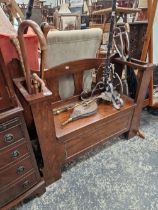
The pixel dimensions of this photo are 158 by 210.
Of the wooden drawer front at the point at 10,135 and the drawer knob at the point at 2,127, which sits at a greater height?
the drawer knob at the point at 2,127

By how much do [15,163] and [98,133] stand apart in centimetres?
68

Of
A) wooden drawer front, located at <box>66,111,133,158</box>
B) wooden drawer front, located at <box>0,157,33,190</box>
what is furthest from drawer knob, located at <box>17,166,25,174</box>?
wooden drawer front, located at <box>66,111,133,158</box>

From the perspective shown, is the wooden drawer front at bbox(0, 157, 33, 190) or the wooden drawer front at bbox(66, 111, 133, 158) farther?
the wooden drawer front at bbox(66, 111, 133, 158)

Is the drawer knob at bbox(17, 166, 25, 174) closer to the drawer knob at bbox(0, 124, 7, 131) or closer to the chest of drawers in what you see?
the chest of drawers

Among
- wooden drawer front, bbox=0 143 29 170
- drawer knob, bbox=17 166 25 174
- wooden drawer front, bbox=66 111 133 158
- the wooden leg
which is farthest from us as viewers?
the wooden leg

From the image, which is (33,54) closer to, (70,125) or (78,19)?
(70,125)

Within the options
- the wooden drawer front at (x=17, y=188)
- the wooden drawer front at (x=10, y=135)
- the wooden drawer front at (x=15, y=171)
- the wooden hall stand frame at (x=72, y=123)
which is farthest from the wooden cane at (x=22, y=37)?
the wooden drawer front at (x=17, y=188)

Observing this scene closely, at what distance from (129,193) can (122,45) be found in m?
1.12

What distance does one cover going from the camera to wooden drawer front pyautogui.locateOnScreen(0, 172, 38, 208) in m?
1.02

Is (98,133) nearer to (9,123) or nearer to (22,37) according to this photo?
(9,123)

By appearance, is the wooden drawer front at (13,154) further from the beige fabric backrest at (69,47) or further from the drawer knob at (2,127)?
the beige fabric backrest at (69,47)

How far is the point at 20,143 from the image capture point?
936 mm

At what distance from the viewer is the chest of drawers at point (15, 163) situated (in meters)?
0.84

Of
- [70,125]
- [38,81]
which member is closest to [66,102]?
[70,125]
